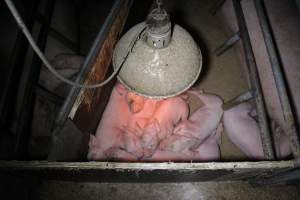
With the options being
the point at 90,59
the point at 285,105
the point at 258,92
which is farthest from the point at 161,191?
the point at 90,59

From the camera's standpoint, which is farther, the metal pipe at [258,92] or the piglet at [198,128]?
the piglet at [198,128]

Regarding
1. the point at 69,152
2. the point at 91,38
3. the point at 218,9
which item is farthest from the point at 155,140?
the point at 218,9

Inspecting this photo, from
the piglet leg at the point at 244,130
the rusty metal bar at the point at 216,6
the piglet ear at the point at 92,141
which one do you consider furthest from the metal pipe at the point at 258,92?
the piglet ear at the point at 92,141

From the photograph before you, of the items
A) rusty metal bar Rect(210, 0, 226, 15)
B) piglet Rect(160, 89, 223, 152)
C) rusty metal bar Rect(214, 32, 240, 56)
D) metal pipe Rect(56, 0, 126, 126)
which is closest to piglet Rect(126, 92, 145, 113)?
piglet Rect(160, 89, 223, 152)

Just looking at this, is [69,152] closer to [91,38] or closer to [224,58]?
[91,38]

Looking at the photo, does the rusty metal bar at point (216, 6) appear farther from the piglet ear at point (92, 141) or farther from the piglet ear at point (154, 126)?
the piglet ear at point (92, 141)

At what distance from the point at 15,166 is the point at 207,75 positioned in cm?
258

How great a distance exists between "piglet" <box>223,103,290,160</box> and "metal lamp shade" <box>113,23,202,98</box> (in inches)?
79.0

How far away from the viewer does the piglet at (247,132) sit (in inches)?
112

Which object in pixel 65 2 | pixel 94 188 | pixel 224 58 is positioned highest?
pixel 65 2

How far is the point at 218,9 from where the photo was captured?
396 centimetres

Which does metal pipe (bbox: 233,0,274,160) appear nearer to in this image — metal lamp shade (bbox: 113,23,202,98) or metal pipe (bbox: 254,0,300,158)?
metal pipe (bbox: 254,0,300,158)

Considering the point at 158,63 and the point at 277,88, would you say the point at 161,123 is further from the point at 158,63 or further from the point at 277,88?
the point at 158,63

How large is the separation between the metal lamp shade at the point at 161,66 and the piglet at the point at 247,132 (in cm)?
201
